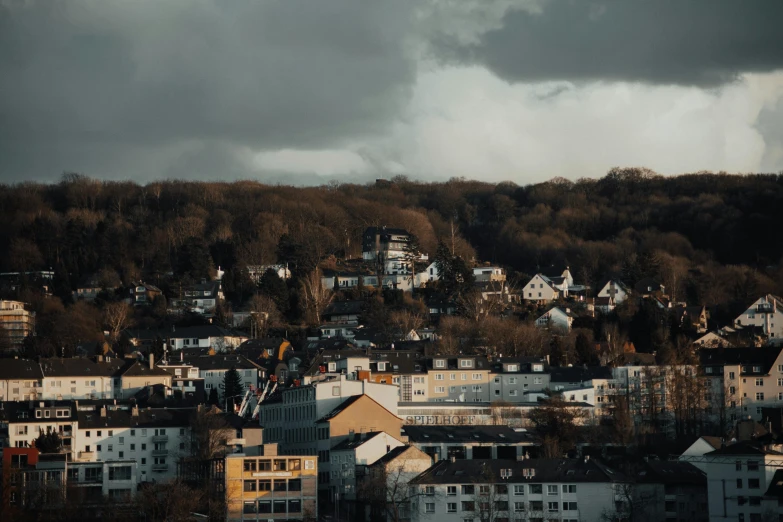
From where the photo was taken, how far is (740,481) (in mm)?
71875

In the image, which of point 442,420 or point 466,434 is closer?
point 466,434

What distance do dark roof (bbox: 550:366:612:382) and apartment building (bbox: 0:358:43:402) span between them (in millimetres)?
35892

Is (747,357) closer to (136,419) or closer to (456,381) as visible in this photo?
(456,381)

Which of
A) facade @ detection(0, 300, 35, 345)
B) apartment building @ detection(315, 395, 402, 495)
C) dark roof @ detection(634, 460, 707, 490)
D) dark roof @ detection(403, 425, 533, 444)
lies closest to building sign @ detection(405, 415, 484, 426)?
dark roof @ detection(403, 425, 533, 444)

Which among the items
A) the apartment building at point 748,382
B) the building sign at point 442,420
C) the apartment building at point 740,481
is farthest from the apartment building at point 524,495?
the apartment building at point 748,382

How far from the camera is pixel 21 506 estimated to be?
7200cm

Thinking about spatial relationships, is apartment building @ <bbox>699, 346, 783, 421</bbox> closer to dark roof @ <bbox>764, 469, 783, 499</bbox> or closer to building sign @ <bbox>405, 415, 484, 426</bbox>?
building sign @ <bbox>405, 415, 484, 426</bbox>

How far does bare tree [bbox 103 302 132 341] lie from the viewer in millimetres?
124375

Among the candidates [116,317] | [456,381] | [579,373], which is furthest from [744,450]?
[116,317]

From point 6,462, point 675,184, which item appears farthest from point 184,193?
point 6,462

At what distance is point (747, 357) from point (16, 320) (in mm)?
61330

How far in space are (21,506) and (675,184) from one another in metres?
116

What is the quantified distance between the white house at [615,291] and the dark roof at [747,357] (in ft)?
83.2

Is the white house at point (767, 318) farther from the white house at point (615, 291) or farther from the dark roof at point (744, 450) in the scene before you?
the dark roof at point (744, 450)
